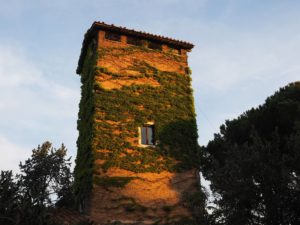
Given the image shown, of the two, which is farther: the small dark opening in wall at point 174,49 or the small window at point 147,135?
the small dark opening in wall at point 174,49

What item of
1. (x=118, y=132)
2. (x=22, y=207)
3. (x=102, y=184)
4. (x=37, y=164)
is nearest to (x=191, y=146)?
(x=118, y=132)

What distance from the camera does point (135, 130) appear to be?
16203 mm

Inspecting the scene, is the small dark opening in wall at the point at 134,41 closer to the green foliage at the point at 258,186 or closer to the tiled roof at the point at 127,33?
the tiled roof at the point at 127,33

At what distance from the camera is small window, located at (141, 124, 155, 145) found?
16344 mm

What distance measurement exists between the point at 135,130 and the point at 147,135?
0.67m

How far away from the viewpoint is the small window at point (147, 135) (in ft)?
53.6

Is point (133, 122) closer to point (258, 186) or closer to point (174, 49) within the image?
point (174, 49)

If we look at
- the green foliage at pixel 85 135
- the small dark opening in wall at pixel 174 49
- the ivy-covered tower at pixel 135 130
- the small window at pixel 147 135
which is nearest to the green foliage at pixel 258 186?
the ivy-covered tower at pixel 135 130

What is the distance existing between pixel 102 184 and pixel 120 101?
4029 millimetres

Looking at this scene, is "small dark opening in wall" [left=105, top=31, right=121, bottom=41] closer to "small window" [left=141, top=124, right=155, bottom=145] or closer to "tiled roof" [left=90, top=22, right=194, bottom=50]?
"tiled roof" [left=90, top=22, right=194, bottom=50]

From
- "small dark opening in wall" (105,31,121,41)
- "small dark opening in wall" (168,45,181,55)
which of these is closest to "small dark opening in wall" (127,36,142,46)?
"small dark opening in wall" (105,31,121,41)

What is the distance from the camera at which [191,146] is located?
→ 56.0 feet

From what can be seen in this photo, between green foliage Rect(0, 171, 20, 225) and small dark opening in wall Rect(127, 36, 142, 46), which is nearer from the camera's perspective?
green foliage Rect(0, 171, 20, 225)

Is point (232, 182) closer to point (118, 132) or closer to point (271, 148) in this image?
point (271, 148)
